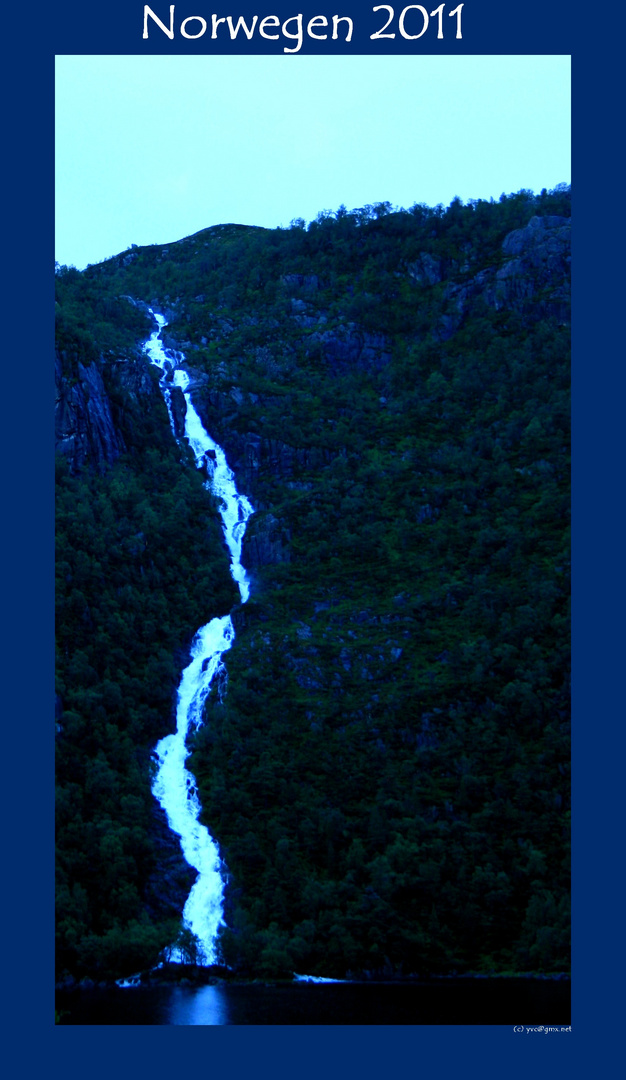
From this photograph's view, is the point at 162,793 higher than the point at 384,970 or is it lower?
higher

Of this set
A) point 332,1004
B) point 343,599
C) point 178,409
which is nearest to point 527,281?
point 178,409

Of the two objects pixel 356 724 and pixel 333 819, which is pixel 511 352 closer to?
pixel 356 724

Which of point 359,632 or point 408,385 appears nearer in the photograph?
point 359,632

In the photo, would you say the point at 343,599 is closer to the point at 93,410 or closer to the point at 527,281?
the point at 93,410

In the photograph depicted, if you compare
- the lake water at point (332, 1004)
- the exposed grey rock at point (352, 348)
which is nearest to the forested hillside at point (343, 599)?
the exposed grey rock at point (352, 348)

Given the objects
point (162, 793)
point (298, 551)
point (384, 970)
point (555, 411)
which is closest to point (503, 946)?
point (384, 970)

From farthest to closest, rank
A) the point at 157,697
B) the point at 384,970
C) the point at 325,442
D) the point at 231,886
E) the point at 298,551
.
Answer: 1. the point at 325,442
2. the point at 298,551
3. the point at 157,697
4. the point at 231,886
5. the point at 384,970
